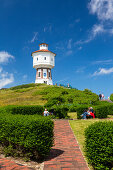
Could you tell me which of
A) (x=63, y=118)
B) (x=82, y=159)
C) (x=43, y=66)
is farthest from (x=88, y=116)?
(x=43, y=66)

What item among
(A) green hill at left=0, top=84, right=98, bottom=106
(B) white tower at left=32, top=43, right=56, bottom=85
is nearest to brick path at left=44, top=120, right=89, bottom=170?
(A) green hill at left=0, top=84, right=98, bottom=106

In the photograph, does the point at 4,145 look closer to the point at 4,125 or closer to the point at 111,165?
the point at 4,125

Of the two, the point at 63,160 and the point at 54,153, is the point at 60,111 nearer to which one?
the point at 54,153

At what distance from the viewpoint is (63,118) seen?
16.5 metres

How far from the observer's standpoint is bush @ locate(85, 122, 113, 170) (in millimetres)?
4598

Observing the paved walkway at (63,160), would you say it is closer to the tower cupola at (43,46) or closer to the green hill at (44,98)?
the green hill at (44,98)

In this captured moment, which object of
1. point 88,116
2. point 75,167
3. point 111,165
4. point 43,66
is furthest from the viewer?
point 43,66

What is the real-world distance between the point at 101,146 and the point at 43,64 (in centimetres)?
5288

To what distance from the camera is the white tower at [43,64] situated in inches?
2239

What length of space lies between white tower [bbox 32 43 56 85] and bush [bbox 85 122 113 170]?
5258 cm

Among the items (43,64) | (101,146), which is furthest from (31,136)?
(43,64)

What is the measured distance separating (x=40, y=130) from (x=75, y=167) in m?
1.56

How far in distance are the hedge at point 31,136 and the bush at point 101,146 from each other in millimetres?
1502

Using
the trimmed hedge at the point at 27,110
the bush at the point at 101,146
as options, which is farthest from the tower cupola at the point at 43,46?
the bush at the point at 101,146
